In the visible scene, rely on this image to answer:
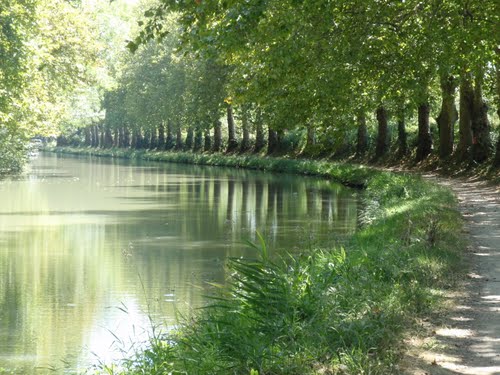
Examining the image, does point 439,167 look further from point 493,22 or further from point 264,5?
point 264,5

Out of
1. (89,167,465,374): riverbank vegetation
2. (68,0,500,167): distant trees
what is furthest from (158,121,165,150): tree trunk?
(89,167,465,374): riverbank vegetation

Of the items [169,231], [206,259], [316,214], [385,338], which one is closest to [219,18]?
[206,259]

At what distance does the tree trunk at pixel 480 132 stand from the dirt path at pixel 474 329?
57.8 ft

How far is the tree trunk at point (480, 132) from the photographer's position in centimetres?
3133

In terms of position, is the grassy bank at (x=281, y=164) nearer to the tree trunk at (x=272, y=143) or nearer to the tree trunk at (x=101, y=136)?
the tree trunk at (x=272, y=143)

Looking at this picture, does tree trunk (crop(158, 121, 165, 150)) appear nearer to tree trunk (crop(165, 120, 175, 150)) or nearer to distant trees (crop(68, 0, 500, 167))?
tree trunk (crop(165, 120, 175, 150))

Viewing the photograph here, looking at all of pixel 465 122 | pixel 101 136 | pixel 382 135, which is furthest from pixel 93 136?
pixel 465 122

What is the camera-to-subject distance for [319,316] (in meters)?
8.27

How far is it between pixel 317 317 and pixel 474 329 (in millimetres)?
1434

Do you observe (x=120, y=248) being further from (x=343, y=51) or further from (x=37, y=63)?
(x=37, y=63)

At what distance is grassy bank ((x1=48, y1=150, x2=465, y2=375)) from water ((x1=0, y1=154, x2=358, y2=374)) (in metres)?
0.90

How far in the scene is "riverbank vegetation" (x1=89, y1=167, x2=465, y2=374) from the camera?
7.05 metres

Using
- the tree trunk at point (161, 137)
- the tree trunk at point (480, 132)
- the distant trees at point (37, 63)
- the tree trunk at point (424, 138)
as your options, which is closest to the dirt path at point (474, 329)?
the distant trees at point (37, 63)

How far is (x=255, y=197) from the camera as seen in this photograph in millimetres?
32531
